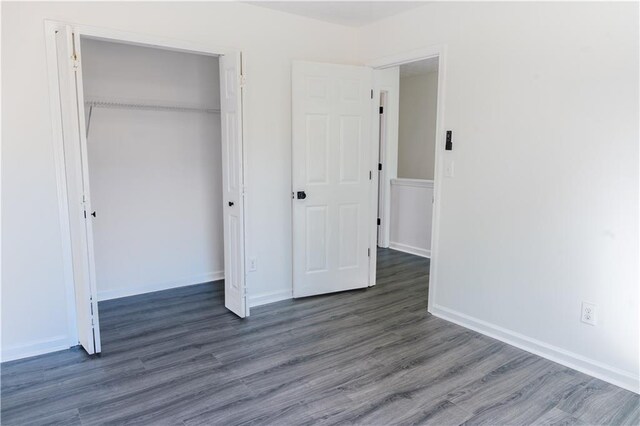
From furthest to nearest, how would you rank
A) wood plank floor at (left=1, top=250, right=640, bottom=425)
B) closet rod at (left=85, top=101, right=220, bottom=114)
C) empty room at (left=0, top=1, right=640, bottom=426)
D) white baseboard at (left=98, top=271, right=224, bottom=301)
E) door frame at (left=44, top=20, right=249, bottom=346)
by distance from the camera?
white baseboard at (left=98, top=271, right=224, bottom=301) < closet rod at (left=85, top=101, right=220, bottom=114) < door frame at (left=44, top=20, right=249, bottom=346) < empty room at (left=0, top=1, right=640, bottom=426) < wood plank floor at (left=1, top=250, right=640, bottom=425)

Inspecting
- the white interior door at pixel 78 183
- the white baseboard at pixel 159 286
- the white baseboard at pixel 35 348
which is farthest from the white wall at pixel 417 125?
the white baseboard at pixel 35 348

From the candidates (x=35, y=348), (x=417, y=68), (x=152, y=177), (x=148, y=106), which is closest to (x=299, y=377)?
(x=35, y=348)

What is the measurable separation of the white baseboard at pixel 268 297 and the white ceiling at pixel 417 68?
3.42 m

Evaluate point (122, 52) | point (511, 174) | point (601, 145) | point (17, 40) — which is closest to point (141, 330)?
point (17, 40)

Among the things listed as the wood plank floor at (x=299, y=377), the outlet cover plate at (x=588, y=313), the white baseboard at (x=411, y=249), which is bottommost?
the wood plank floor at (x=299, y=377)

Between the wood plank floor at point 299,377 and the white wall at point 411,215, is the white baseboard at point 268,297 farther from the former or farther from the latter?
the white wall at point 411,215

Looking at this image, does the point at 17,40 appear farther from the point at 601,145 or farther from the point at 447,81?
the point at 601,145

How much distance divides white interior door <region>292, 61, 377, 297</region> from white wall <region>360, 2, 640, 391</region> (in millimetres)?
840

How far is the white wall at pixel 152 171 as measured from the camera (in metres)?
3.85

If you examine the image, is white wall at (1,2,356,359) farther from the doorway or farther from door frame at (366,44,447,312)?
door frame at (366,44,447,312)

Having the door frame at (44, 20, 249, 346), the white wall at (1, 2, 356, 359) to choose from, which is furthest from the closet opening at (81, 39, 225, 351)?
the white wall at (1, 2, 356, 359)

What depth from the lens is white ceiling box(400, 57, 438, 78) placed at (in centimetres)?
571

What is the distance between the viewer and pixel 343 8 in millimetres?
3594

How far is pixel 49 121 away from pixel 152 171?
136 cm
